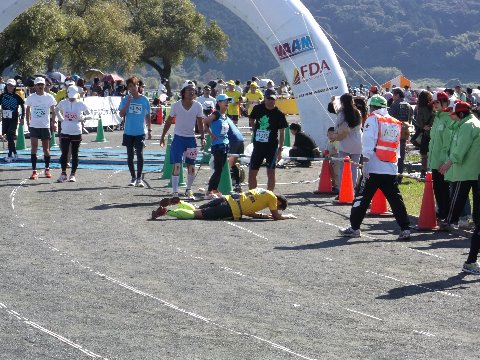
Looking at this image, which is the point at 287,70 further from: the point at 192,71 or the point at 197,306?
the point at 192,71

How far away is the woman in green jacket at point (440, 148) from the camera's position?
→ 15.2m

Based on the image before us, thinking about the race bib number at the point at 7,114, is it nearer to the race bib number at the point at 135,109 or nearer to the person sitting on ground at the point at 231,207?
the race bib number at the point at 135,109

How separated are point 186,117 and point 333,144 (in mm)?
3632

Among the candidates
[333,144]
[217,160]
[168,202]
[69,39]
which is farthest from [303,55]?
[69,39]

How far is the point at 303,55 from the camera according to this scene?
25625 millimetres

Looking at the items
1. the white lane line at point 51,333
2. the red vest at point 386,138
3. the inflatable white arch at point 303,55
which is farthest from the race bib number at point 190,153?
the white lane line at point 51,333

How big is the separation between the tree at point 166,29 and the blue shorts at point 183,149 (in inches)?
2313

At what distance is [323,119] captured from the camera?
25078 mm

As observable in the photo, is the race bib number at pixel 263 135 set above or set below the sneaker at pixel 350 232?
above

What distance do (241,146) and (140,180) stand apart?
1.89m

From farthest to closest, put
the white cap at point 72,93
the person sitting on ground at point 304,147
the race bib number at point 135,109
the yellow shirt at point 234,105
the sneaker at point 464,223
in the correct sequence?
the yellow shirt at point 234,105
the person sitting on ground at point 304,147
the white cap at point 72,93
the race bib number at point 135,109
the sneaker at point 464,223

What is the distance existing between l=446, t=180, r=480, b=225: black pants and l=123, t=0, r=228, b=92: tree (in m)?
62.4

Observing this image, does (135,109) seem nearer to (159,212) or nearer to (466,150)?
(159,212)

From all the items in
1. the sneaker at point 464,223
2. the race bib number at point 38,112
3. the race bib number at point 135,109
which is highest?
the race bib number at point 135,109
